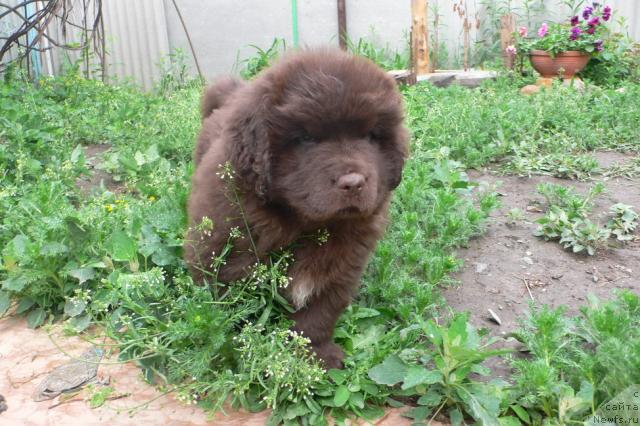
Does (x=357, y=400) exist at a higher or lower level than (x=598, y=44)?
lower

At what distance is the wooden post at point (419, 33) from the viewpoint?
24.5 ft

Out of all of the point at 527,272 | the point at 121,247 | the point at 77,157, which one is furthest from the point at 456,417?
the point at 77,157

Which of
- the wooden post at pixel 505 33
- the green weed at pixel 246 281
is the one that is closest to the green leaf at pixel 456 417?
the green weed at pixel 246 281

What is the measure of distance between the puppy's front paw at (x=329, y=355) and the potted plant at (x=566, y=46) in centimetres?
562

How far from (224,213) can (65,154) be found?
253 centimetres

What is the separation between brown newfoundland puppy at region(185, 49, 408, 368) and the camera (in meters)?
2.16

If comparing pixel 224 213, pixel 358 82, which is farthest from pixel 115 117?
pixel 358 82

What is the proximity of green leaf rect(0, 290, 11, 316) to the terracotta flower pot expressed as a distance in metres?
6.35

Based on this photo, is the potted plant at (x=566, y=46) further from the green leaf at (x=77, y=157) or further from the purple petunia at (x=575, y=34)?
the green leaf at (x=77, y=157)

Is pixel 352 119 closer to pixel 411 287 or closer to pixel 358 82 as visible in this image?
pixel 358 82

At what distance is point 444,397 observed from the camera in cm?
227

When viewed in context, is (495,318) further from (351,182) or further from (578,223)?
(351,182)

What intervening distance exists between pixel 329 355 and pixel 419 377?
47 cm

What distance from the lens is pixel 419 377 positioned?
2143 mm
